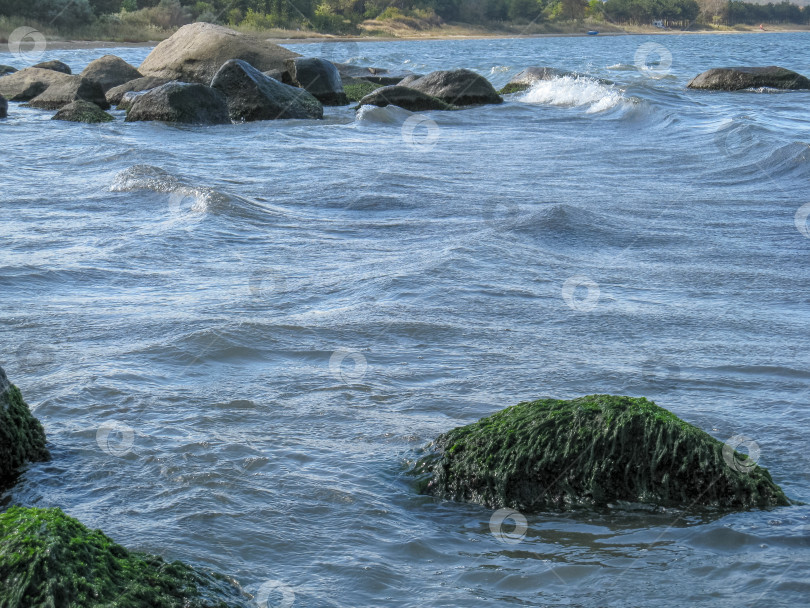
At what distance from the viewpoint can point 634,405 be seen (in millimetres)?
3686

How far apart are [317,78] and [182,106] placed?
4525 millimetres

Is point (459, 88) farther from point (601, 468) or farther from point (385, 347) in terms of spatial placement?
point (601, 468)

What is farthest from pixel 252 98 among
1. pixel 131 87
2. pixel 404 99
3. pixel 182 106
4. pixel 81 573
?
pixel 81 573

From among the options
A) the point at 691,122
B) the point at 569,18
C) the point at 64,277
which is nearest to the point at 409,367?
the point at 64,277

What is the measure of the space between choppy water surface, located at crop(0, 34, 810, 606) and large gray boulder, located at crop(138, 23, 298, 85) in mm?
8457

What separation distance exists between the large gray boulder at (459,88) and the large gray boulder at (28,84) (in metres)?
8.04

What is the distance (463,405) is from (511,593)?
1.54 meters

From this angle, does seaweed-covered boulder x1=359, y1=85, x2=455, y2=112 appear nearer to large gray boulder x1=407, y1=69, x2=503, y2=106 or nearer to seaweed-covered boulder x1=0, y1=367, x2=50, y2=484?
large gray boulder x1=407, y1=69, x2=503, y2=106

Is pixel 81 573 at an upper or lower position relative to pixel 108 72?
lower

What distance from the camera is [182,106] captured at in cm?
1620

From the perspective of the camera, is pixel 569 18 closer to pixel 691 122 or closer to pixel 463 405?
pixel 691 122

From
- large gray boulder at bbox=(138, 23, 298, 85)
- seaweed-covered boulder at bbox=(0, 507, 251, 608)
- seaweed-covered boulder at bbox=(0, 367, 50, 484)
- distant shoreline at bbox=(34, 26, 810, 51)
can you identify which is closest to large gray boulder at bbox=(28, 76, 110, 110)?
large gray boulder at bbox=(138, 23, 298, 85)

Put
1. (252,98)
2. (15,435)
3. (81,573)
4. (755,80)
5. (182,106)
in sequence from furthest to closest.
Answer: (755,80), (252,98), (182,106), (15,435), (81,573)

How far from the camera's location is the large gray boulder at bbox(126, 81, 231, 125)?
16.2 metres
